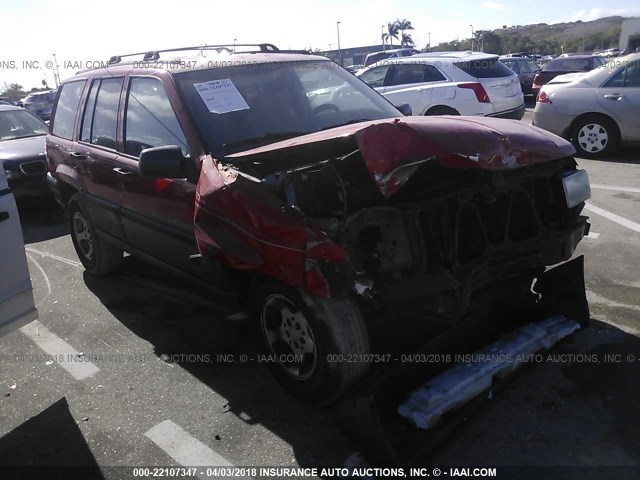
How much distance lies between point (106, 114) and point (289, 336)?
265 cm

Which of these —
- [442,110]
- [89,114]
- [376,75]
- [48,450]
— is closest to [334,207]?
[48,450]

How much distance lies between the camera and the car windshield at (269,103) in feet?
11.5

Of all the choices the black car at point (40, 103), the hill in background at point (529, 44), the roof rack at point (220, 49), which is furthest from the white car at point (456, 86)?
the hill in background at point (529, 44)

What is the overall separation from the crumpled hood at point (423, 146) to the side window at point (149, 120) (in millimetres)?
889

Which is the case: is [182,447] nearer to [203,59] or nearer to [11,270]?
[11,270]

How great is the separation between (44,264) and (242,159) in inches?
158

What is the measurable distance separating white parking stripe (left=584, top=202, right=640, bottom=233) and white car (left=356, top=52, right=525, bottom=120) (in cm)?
350

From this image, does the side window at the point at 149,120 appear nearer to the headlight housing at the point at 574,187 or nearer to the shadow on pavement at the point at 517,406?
the shadow on pavement at the point at 517,406

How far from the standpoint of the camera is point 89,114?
4.91 metres

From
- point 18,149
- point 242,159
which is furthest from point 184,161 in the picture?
point 18,149

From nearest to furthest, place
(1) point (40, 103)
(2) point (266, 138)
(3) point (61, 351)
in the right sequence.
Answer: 1. (2) point (266, 138)
2. (3) point (61, 351)
3. (1) point (40, 103)

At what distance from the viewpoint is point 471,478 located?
2656 mm

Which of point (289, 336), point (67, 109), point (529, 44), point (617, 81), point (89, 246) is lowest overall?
point (529, 44)

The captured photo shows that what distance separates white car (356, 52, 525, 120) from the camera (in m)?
9.66
